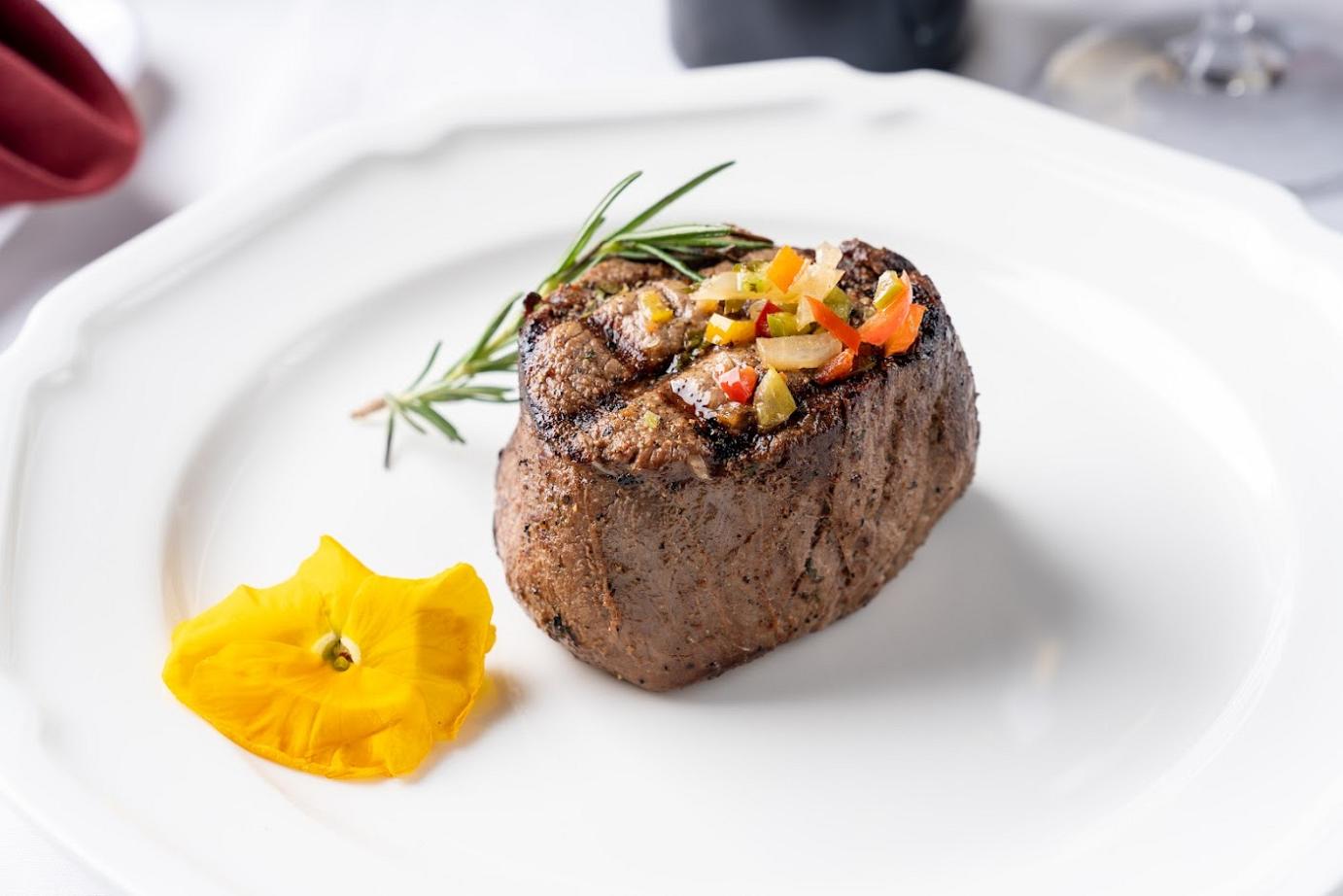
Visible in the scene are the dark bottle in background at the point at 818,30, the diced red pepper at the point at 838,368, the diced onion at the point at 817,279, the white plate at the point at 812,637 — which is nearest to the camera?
the white plate at the point at 812,637

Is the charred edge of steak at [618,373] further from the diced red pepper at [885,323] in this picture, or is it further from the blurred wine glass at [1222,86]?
the blurred wine glass at [1222,86]

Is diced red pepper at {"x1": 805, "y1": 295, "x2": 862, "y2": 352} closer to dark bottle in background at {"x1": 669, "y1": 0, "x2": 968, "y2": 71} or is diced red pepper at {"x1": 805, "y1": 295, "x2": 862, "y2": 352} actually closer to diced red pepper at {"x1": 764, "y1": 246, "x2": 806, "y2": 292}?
diced red pepper at {"x1": 764, "y1": 246, "x2": 806, "y2": 292}

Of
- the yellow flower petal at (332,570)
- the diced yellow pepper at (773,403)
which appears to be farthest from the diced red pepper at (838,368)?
the yellow flower petal at (332,570)

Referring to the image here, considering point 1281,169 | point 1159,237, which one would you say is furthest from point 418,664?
point 1281,169

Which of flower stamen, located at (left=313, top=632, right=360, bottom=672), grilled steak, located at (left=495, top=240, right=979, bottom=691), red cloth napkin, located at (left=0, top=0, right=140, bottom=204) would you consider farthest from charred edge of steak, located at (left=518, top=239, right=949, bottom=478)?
red cloth napkin, located at (left=0, top=0, right=140, bottom=204)

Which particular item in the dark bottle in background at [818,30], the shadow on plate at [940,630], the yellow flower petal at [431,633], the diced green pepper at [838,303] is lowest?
the shadow on plate at [940,630]

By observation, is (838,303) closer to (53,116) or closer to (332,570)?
(332,570)

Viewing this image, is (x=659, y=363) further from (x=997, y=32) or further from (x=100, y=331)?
(x=997, y=32)
